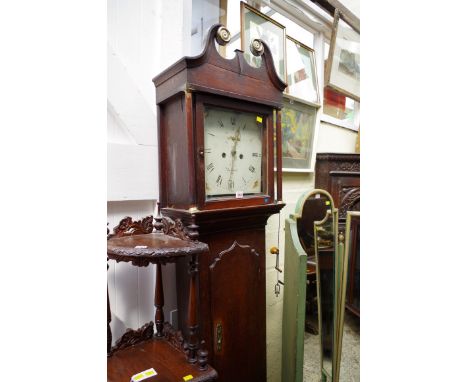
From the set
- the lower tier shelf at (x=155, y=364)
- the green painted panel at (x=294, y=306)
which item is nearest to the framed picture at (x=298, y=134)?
the green painted panel at (x=294, y=306)

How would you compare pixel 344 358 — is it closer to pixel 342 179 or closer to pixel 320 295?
pixel 320 295

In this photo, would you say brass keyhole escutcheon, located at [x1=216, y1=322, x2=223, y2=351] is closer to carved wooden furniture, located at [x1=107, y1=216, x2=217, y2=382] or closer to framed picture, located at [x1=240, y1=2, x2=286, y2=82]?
carved wooden furniture, located at [x1=107, y1=216, x2=217, y2=382]

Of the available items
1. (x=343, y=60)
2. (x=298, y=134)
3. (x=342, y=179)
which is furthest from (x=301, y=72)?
(x=342, y=179)

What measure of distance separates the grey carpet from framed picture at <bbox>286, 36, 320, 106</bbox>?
1.72 metres

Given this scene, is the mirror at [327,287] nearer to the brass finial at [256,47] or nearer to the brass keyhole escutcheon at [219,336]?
the brass keyhole escutcheon at [219,336]

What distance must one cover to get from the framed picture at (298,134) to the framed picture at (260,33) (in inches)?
9.0

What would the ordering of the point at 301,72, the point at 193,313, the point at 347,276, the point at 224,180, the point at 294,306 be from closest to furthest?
the point at 193,313, the point at 224,180, the point at 294,306, the point at 347,276, the point at 301,72

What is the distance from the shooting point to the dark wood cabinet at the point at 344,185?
2.07m

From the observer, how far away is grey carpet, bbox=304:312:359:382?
1.83m

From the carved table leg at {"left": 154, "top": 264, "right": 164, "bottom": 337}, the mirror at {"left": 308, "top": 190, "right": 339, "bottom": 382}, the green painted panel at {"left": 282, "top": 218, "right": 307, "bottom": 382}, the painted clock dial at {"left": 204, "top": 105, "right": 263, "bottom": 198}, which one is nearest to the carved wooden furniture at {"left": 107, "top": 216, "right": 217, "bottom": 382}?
the carved table leg at {"left": 154, "top": 264, "right": 164, "bottom": 337}

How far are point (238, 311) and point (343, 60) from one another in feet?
5.88

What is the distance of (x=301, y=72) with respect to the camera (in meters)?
2.06

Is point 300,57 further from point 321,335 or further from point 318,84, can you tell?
point 321,335
